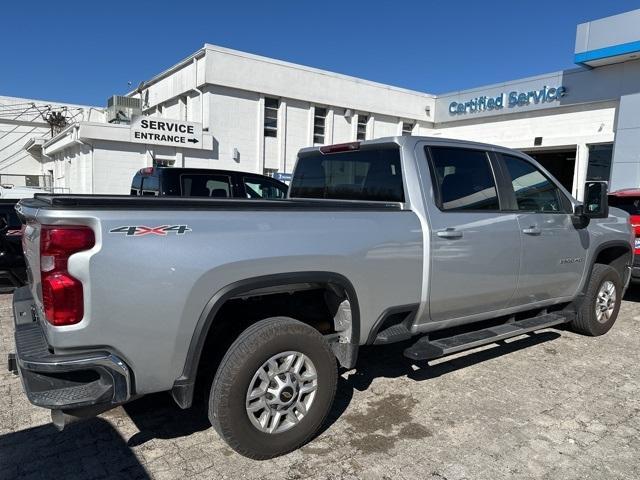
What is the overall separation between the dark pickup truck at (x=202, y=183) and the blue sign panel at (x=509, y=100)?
14800mm

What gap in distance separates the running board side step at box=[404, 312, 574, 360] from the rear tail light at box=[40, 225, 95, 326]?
7.67 ft

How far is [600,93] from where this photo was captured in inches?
703

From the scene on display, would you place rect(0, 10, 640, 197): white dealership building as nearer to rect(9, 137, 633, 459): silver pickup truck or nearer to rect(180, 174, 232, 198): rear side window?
rect(180, 174, 232, 198): rear side window

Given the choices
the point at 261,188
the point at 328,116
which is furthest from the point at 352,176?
the point at 328,116

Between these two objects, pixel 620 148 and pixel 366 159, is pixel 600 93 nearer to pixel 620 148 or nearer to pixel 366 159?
pixel 620 148

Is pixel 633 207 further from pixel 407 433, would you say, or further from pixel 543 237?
pixel 407 433

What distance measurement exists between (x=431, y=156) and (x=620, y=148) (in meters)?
16.0

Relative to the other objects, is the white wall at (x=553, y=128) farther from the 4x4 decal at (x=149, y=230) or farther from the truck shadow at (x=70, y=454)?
the truck shadow at (x=70, y=454)

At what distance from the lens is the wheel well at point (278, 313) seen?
3152 mm

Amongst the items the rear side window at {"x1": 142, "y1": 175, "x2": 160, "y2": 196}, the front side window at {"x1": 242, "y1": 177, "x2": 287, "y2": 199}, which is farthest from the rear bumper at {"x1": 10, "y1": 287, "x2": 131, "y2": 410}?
the front side window at {"x1": 242, "y1": 177, "x2": 287, "y2": 199}

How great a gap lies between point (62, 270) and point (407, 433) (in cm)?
244

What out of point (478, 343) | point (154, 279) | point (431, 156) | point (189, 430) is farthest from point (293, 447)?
point (431, 156)

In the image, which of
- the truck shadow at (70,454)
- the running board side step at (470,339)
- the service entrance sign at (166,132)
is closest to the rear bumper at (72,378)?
the truck shadow at (70,454)

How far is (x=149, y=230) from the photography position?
2.53m
